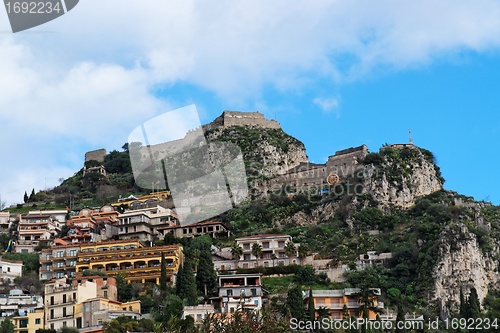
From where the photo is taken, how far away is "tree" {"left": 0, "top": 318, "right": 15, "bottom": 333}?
50.8 metres

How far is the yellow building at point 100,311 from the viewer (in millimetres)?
52000

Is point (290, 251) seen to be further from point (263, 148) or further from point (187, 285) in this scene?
point (263, 148)

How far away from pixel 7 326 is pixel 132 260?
1349cm

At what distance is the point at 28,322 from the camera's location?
5372 cm

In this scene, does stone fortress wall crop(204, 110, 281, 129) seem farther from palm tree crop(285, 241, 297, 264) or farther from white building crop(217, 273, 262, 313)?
white building crop(217, 273, 262, 313)

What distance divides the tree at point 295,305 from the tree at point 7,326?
1552 cm

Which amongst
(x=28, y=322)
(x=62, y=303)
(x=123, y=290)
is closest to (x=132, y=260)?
(x=123, y=290)

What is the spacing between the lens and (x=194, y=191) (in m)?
84.4

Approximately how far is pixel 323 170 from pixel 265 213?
8335 mm

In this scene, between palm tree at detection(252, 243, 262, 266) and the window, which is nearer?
the window

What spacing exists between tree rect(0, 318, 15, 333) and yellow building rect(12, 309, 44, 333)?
1.10m

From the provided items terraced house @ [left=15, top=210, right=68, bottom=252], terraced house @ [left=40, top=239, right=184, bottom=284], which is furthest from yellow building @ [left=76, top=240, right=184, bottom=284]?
terraced house @ [left=15, top=210, right=68, bottom=252]

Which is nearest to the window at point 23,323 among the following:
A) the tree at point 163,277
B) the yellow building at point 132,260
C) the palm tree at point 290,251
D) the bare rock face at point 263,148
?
the tree at point 163,277

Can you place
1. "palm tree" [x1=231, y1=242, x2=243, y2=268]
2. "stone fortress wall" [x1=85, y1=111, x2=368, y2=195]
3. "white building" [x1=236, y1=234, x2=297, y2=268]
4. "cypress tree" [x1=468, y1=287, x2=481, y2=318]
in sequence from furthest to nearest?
"stone fortress wall" [x1=85, y1=111, x2=368, y2=195] → "palm tree" [x1=231, y1=242, x2=243, y2=268] → "white building" [x1=236, y1=234, x2=297, y2=268] → "cypress tree" [x1=468, y1=287, x2=481, y2=318]
